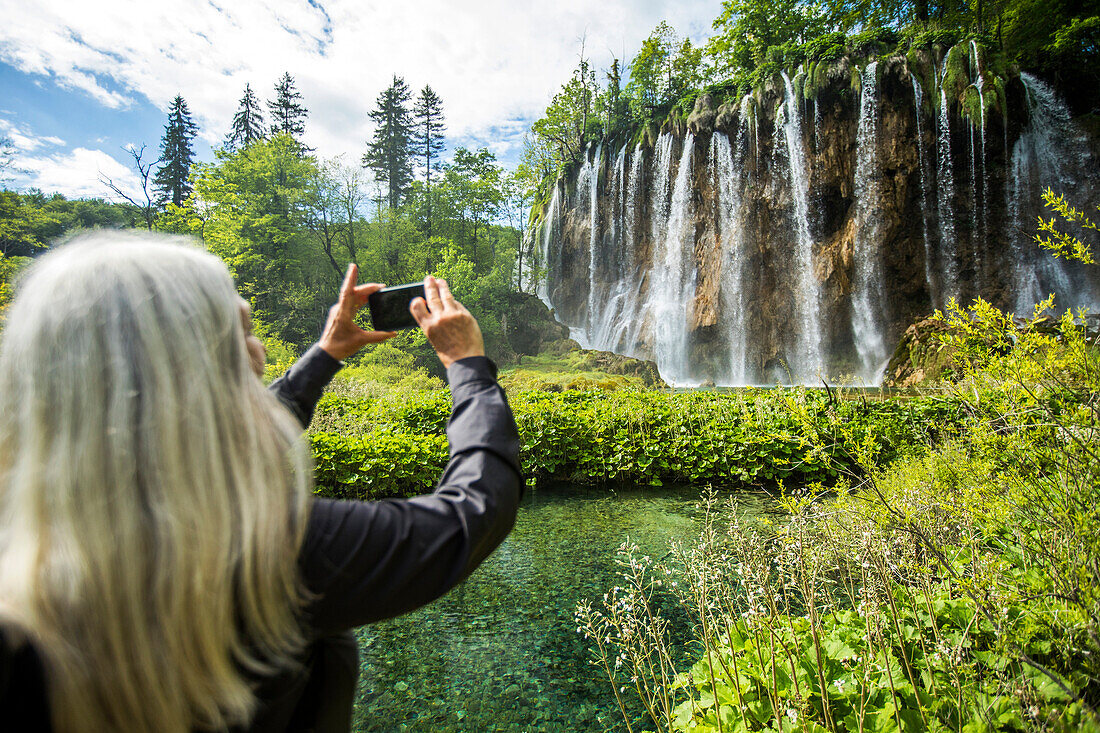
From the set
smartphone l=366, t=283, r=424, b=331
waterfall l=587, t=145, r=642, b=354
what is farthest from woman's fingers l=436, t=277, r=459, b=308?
waterfall l=587, t=145, r=642, b=354

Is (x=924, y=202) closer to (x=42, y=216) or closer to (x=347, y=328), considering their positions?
(x=347, y=328)

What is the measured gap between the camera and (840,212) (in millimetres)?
18984

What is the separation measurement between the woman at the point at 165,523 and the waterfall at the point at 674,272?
21475 mm

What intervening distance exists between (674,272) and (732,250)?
2.65 metres

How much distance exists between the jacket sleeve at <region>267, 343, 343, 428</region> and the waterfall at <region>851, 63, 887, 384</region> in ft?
65.4

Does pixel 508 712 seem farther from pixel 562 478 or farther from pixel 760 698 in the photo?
pixel 562 478

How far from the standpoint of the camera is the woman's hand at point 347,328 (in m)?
1.57

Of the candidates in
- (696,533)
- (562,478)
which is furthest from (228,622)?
(562,478)

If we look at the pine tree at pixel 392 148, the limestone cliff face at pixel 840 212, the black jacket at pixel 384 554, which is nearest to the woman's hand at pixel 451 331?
the black jacket at pixel 384 554

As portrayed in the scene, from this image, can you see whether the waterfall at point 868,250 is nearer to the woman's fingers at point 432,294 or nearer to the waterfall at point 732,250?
the waterfall at point 732,250

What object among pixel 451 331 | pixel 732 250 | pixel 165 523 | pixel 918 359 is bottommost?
pixel 918 359

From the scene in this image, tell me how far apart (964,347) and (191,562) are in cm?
304

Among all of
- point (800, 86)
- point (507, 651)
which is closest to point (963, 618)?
point (507, 651)

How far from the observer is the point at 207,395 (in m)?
0.81
